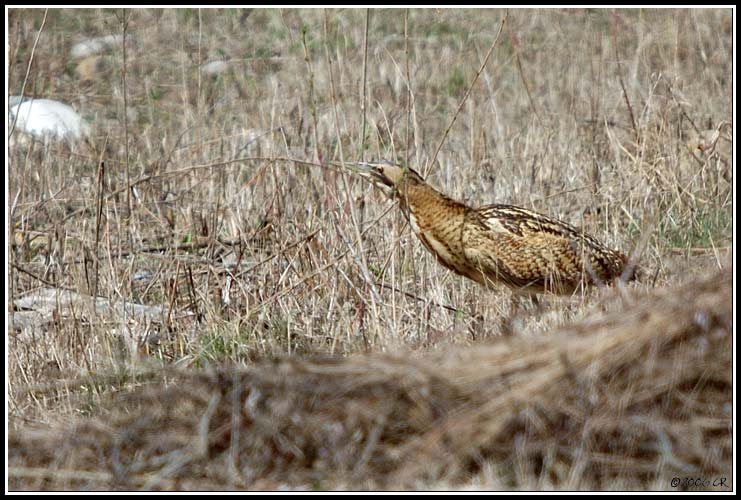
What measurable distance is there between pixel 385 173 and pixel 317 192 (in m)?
0.95

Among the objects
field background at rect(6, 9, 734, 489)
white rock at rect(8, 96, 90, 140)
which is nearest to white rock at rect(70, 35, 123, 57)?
field background at rect(6, 9, 734, 489)

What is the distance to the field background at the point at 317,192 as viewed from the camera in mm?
5137

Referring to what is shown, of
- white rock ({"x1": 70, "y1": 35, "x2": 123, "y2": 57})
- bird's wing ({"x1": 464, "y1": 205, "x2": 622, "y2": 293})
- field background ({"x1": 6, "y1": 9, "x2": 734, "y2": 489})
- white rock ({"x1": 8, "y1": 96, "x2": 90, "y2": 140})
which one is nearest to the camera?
field background ({"x1": 6, "y1": 9, "x2": 734, "y2": 489})

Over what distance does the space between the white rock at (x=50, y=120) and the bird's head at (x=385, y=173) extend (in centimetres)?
345

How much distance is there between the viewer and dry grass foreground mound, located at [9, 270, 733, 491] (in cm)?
333

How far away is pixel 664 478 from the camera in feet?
10.8

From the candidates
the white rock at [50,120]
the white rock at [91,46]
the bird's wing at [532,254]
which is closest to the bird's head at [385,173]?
the bird's wing at [532,254]

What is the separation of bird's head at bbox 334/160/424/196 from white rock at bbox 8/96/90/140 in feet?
11.3

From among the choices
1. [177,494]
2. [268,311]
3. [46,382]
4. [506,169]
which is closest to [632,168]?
[506,169]

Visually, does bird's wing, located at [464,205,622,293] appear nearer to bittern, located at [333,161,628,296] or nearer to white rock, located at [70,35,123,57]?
bittern, located at [333,161,628,296]

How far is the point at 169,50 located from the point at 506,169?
4818 mm

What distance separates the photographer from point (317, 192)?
6.71m

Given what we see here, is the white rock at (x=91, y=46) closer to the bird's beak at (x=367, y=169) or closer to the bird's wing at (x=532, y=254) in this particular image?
the bird's beak at (x=367, y=169)

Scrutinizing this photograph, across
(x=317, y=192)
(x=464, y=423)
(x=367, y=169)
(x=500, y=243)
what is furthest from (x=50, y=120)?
(x=464, y=423)
